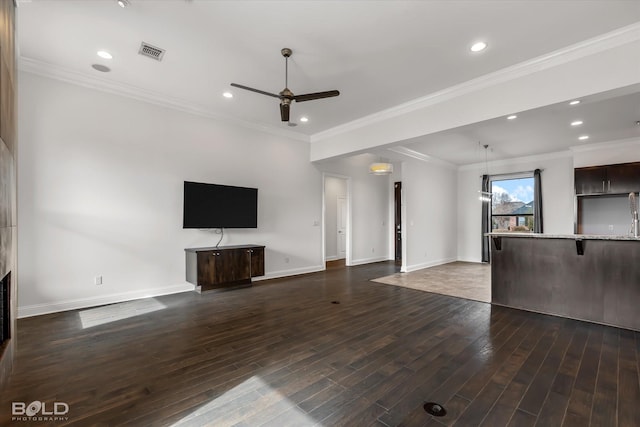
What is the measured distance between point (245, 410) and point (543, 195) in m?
8.99

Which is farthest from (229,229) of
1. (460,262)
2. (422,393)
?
(460,262)

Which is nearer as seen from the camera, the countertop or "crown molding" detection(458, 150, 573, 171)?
the countertop

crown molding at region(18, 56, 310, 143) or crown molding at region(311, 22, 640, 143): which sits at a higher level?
crown molding at region(18, 56, 310, 143)

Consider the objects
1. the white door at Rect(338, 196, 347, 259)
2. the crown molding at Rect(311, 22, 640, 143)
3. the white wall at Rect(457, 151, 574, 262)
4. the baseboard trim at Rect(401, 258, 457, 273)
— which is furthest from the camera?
the white door at Rect(338, 196, 347, 259)

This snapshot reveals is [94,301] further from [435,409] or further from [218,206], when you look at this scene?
[435,409]

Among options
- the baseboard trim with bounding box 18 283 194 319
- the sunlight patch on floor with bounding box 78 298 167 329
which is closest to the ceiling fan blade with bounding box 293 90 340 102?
the sunlight patch on floor with bounding box 78 298 167 329

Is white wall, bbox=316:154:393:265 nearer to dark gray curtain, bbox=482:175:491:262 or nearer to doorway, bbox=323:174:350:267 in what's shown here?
doorway, bbox=323:174:350:267

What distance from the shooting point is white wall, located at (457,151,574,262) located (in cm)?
736

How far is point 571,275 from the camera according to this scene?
12.5 feet

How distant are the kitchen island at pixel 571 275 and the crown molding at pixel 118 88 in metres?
5.20

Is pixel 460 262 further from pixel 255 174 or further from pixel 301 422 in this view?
pixel 301 422

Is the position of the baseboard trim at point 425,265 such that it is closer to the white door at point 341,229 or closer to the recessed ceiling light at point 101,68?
the white door at point 341,229

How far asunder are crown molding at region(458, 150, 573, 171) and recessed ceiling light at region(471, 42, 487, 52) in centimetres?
609

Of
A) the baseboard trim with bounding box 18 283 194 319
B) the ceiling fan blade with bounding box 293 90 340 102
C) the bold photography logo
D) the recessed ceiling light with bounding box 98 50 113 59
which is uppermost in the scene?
Result: the recessed ceiling light with bounding box 98 50 113 59
